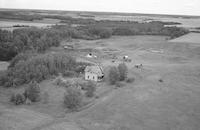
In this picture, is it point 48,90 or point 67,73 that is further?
point 67,73

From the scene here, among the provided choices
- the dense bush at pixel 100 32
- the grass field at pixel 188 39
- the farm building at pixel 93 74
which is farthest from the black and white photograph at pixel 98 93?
the dense bush at pixel 100 32

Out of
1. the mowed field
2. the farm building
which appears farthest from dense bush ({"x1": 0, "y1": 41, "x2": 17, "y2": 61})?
the farm building

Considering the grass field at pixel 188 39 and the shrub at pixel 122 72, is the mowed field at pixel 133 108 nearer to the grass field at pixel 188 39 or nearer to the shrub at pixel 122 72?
the shrub at pixel 122 72

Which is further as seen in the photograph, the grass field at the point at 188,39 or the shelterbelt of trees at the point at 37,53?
the grass field at the point at 188,39

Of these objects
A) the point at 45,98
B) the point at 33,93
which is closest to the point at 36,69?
the point at 45,98

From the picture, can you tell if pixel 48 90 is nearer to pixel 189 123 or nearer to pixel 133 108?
pixel 133 108

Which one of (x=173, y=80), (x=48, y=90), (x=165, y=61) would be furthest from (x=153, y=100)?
(x=165, y=61)

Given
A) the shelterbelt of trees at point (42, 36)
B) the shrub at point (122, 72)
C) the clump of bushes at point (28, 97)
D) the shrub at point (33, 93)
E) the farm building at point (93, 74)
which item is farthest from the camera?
the shelterbelt of trees at point (42, 36)

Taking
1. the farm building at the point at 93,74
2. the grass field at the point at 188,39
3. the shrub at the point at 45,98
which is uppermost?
the grass field at the point at 188,39

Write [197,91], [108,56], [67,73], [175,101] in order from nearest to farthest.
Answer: [175,101] < [197,91] < [67,73] < [108,56]

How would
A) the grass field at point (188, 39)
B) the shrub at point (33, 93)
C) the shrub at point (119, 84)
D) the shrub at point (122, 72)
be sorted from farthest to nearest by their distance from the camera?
1. the grass field at point (188, 39)
2. the shrub at point (122, 72)
3. the shrub at point (119, 84)
4. the shrub at point (33, 93)

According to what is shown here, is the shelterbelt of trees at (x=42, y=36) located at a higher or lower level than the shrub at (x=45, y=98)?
higher
